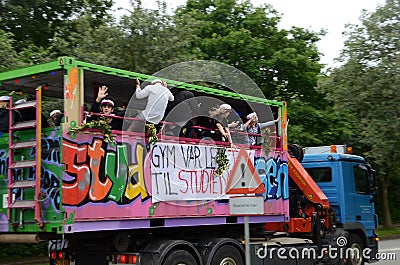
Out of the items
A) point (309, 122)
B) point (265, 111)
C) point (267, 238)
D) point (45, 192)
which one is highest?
point (309, 122)

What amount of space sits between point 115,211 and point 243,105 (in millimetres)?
4255


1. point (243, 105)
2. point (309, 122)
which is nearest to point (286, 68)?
point (309, 122)

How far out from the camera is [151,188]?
29.7 ft

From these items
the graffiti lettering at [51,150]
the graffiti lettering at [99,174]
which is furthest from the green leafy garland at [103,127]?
the graffiti lettering at [51,150]

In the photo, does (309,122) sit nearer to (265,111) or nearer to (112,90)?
(265,111)

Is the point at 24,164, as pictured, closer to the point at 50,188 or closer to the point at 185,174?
the point at 50,188

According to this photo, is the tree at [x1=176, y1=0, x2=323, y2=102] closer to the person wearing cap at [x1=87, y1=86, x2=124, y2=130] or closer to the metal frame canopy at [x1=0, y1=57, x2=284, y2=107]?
the metal frame canopy at [x1=0, y1=57, x2=284, y2=107]

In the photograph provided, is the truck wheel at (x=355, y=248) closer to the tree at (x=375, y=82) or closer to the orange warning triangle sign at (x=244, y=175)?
the orange warning triangle sign at (x=244, y=175)

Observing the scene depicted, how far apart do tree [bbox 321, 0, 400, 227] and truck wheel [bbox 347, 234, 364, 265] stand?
833 cm

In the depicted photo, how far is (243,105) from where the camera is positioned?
11.8 metres

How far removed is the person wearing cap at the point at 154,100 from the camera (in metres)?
9.20

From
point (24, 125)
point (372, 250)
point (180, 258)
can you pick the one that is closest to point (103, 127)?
point (24, 125)

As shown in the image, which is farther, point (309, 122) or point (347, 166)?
point (309, 122)

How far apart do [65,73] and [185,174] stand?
262cm
